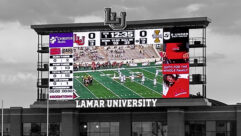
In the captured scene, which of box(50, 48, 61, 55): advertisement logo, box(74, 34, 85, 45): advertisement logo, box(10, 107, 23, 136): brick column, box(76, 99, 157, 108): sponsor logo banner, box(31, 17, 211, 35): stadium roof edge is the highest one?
box(31, 17, 211, 35): stadium roof edge

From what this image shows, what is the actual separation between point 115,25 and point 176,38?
767 cm

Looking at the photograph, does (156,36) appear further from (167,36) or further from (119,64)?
(119,64)

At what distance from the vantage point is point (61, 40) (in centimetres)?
8831

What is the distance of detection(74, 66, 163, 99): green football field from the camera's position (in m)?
84.9

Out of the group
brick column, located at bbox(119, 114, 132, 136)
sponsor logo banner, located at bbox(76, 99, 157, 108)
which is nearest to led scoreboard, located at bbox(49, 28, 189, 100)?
sponsor logo banner, located at bbox(76, 99, 157, 108)

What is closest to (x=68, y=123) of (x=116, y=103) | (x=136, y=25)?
(x=116, y=103)

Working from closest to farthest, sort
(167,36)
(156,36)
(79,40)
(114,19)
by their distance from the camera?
(167,36)
(156,36)
(114,19)
(79,40)

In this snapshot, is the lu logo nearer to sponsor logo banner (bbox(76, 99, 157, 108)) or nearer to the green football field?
the green football field

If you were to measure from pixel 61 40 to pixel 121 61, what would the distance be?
8070mm

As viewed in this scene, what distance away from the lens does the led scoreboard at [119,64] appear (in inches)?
3322

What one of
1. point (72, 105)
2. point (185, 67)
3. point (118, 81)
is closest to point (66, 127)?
point (72, 105)

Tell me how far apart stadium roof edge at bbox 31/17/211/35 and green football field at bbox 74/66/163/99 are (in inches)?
204

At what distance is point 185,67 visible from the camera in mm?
84000

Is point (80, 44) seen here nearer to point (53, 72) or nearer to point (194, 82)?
point (53, 72)
